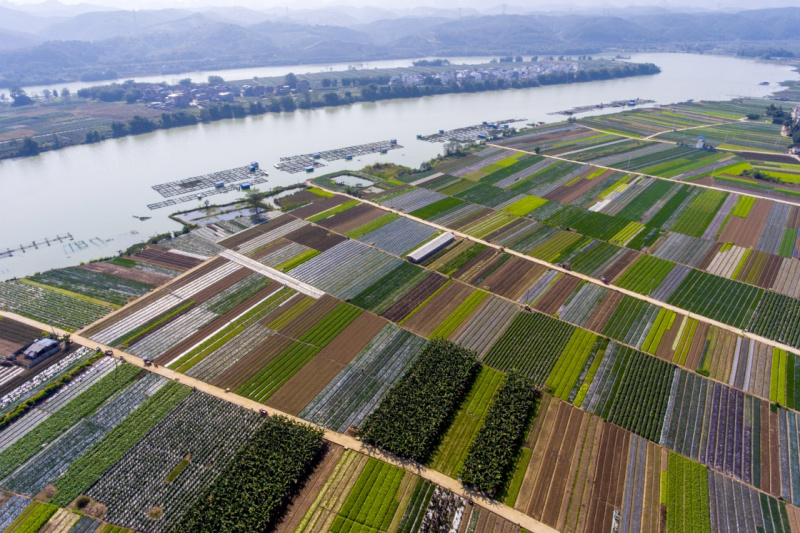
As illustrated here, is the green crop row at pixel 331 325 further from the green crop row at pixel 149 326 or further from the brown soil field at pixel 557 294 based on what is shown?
the brown soil field at pixel 557 294

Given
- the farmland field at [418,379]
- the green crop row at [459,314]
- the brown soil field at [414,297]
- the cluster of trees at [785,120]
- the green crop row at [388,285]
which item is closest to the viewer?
the farmland field at [418,379]

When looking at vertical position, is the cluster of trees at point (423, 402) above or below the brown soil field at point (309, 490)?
above

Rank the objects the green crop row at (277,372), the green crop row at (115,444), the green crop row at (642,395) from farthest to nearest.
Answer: the green crop row at (277,372) → the green crop row at (642,395) → the green crop row at (115,444)

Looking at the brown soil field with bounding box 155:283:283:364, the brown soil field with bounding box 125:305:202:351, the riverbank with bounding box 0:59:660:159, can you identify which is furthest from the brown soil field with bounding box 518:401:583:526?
the riverbank with bounding box 0:59:660:159

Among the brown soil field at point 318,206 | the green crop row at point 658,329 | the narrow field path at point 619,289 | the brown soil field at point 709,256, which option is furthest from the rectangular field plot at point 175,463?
the brown soil field at point 709,256

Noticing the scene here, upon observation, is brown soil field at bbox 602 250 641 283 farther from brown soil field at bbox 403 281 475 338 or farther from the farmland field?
brown soil field at bbox 403 281 475 338

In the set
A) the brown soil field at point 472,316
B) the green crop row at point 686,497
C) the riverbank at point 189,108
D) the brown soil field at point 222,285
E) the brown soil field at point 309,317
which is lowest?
the green crop row at point 686,497

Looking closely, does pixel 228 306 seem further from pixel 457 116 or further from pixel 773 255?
pixel 457 116
